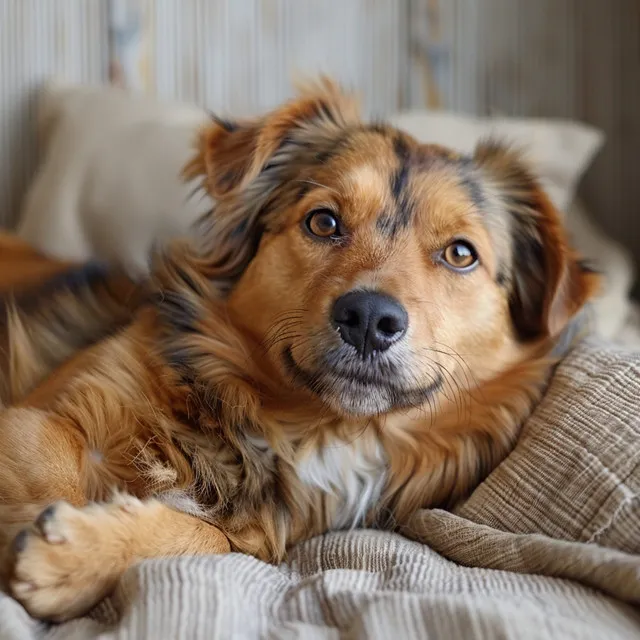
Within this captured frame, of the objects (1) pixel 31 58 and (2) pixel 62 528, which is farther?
(1) pixel 31 58

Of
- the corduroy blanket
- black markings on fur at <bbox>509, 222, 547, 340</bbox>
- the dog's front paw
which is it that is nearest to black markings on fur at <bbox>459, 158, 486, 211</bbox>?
black markings on fur at <bbox>509, 222, 547, 340</bbox>

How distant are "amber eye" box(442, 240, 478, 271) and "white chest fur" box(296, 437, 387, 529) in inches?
15.2

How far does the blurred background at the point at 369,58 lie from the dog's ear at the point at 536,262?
1.15m

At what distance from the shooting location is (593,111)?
2715 mm

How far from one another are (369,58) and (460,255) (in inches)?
57.7

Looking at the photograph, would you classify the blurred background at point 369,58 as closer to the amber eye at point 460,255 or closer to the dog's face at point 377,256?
the dog's face at point 377,256

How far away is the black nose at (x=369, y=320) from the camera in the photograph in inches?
49.1

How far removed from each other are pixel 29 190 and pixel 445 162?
156cm

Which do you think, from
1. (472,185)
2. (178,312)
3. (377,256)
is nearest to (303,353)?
(377,256)

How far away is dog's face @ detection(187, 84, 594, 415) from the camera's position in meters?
1.31

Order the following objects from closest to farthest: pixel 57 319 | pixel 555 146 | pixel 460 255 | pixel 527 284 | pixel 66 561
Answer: pixel 66 561 → pixel 460 255 → pixel 527 284 → pixel 57 319 → pixel 555 146

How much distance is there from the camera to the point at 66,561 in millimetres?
1044

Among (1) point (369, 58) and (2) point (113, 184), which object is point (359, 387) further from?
(1) point (369, 58)

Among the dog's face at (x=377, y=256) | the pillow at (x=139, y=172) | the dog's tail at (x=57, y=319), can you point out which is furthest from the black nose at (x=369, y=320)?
the pillow at (x=139, y=172)
